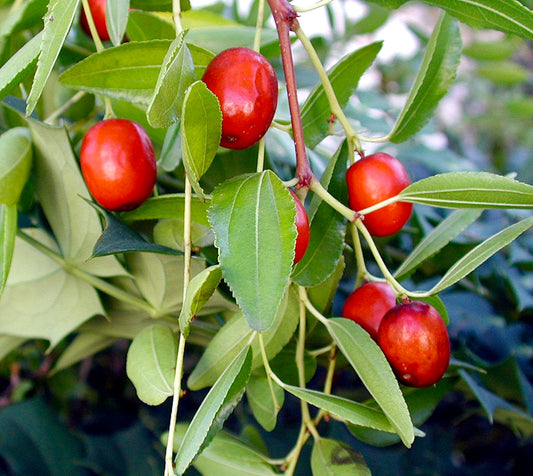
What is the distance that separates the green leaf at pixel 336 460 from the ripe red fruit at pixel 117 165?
7.6 inches

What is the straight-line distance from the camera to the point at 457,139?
1137 millimetres

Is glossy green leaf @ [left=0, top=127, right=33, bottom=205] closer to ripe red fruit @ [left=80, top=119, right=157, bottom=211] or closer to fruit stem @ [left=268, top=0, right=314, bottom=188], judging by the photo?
ripe red fruit @ [left=80, top=119, right=157, bottom=211]

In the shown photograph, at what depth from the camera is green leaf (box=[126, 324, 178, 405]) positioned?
356mm

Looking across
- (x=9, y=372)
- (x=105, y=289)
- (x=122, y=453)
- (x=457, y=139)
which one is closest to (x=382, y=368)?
(x=105, y=289)

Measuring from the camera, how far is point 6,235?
0.40 meters

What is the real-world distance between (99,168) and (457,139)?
894mm

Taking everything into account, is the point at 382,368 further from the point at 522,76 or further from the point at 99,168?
the point at 522,76

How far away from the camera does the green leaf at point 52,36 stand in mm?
294

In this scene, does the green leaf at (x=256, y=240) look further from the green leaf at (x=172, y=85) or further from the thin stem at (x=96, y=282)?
the thin stem at (x=96, y=282)

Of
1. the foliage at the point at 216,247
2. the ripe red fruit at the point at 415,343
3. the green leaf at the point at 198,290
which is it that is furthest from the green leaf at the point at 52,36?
the ripe red fruit at the point at 415,343

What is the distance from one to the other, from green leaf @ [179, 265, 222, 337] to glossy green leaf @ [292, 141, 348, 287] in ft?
0.25

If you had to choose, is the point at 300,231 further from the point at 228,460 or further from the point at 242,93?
the point at 228,460

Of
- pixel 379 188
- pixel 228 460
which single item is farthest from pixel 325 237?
pixel 228 460

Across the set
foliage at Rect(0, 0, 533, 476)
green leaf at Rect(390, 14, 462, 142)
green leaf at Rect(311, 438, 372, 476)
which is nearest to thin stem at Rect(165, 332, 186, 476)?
foliage at Rect(0, 0, 533, 476)
